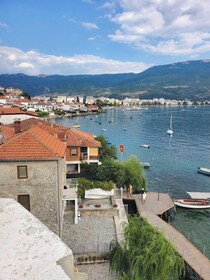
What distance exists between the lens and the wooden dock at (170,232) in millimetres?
19844

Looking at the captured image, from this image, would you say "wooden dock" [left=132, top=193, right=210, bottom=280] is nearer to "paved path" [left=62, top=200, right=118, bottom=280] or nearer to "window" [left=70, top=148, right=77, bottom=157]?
"paved path" [left=62, top=200, right=118, bottom=280]

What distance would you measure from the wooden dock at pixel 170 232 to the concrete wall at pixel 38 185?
21.5 ft

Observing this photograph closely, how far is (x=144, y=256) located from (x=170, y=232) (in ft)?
41.0

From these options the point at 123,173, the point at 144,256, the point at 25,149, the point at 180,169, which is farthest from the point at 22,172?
the point at 180,169

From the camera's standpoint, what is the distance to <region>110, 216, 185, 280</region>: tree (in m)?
12.7

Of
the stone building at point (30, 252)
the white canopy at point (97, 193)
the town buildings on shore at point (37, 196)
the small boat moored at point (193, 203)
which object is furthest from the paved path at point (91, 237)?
the small boat moored at point (193, 203)

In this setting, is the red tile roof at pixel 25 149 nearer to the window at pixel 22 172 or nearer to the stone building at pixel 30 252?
the window at pixel 22 172

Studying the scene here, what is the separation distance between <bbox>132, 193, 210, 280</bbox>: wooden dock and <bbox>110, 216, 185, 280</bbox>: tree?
2.06 m

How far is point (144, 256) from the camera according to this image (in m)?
12.8

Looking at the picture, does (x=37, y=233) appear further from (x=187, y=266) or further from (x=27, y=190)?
(x=187, y=266)

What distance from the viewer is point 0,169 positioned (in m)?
17.5

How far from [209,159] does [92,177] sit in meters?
37.6

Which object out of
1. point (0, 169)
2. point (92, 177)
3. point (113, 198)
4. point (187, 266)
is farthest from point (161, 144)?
point (0, 169)

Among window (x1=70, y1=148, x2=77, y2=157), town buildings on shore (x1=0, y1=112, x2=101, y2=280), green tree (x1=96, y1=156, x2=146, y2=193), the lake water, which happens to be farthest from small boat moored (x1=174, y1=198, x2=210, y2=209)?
window (x1=70, y1=148, x2=77, y2=157)
